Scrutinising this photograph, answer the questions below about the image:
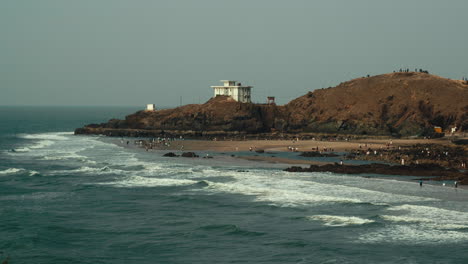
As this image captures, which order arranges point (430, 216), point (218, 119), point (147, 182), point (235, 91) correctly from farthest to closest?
point (235, 91) < point (218, 119) < point (147, 182) < point (430, 216)

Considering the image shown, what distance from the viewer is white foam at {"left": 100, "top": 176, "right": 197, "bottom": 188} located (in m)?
50.7

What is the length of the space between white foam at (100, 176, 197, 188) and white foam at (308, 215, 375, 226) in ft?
57.6

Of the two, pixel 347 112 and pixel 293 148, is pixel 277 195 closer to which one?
pixel 293 148

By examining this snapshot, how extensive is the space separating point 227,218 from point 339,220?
22.7ft

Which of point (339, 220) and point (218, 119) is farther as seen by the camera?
point (218, 119)

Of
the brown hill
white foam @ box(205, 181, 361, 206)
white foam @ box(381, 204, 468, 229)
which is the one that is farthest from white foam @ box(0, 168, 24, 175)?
the brown hill

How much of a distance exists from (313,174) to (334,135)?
4982 cm

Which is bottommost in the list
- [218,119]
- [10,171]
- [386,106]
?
[10,171]

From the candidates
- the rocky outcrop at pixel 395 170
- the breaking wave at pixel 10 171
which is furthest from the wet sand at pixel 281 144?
the breaking wave at pixel 10 171

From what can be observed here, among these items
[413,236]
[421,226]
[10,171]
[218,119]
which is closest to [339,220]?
[421,226]

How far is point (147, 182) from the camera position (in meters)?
52.0

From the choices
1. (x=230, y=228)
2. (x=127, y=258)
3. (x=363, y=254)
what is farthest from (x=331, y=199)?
(x=127, y=258)

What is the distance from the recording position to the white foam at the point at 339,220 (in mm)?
34469

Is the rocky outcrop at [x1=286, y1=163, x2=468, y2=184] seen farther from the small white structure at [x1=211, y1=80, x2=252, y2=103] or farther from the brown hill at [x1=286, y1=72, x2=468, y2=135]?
the small white structure at [x1=211, y1=80, x2=252, y2=103]
